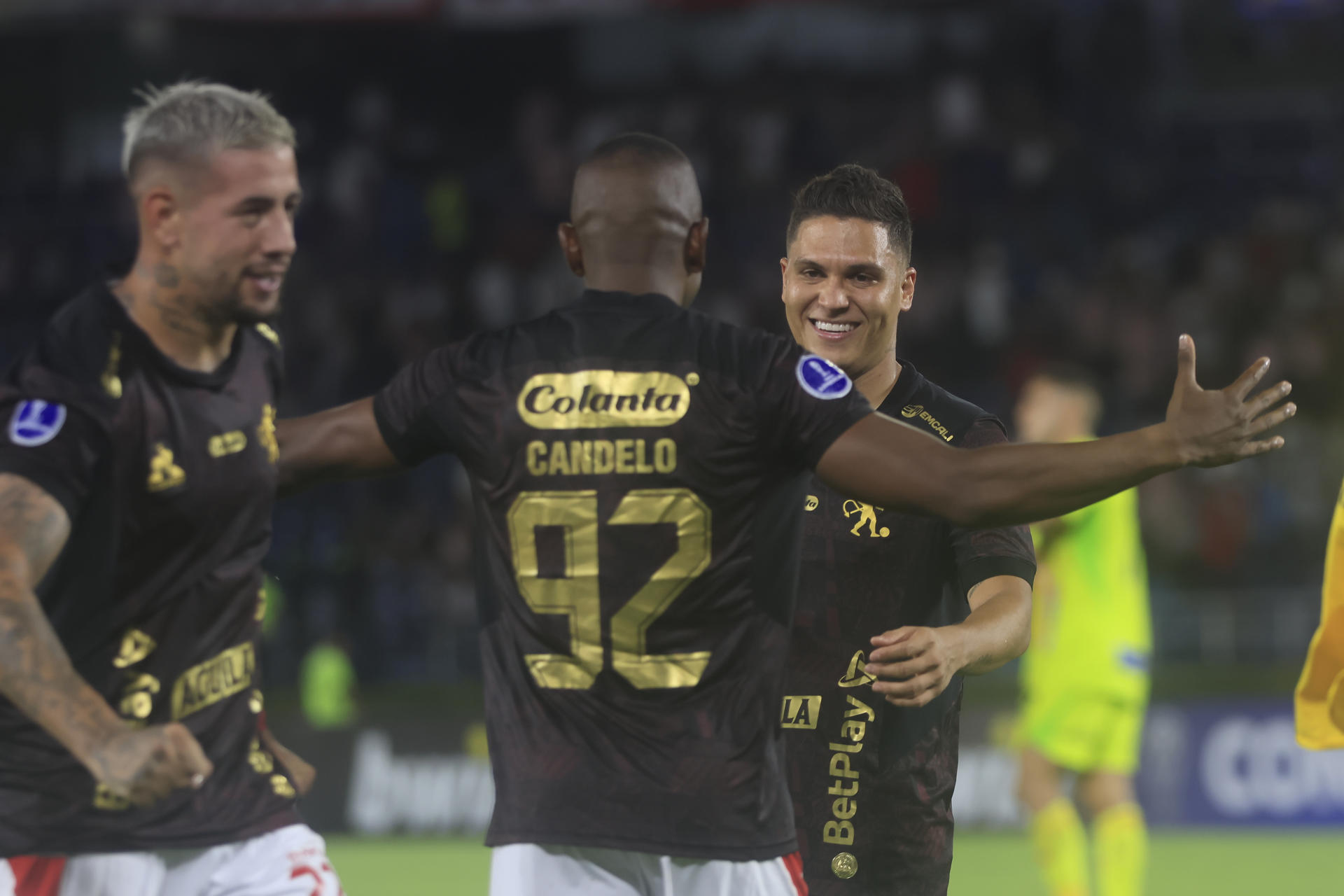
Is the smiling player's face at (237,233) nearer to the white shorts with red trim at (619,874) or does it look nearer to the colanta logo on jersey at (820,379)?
the colanta logo on jersey at (820,379)

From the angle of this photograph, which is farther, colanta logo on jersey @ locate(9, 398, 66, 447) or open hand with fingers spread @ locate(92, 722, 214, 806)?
colanta logo on jersey @ locate(9, 398, 66, 447)

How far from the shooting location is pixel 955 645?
3.89m

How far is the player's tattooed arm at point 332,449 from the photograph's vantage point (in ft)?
12.2

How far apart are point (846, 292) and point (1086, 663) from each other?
4.36 metres

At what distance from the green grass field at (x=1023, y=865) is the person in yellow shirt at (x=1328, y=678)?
19.0 ft

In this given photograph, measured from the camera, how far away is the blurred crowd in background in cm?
1524

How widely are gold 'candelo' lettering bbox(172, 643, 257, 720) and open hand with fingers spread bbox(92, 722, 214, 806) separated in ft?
1.31

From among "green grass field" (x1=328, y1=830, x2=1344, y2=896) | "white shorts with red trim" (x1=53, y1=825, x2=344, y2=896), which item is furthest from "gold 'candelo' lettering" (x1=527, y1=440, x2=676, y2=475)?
"green grass field" (x1=328, y1=830, x2=1344, y2=896)

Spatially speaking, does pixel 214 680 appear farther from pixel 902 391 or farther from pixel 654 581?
pixel 902 391

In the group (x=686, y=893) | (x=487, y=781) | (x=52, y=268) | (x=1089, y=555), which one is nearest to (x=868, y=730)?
(x=686, y=893)

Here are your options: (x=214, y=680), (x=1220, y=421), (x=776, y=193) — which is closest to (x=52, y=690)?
(x=214, y=680)

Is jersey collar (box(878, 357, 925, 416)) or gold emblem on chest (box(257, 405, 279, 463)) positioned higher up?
jersey collar (box(878, 357, 925, 416))

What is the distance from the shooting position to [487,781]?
12539mm

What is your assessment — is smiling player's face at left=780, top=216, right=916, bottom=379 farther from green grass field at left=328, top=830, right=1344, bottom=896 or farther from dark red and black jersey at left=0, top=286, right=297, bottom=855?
green grass field at left=328, top=830, right=1344, bottom=896
